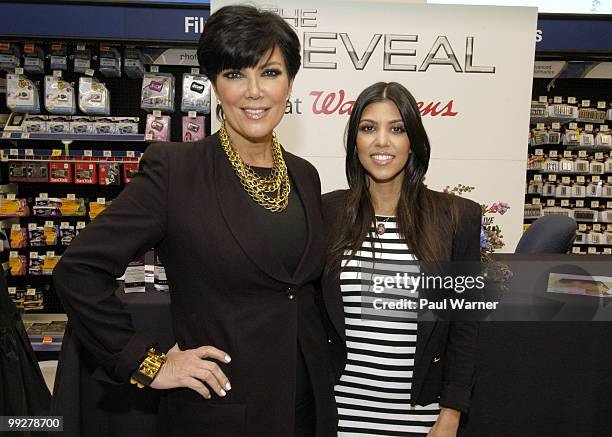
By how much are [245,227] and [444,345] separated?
859 millimetres

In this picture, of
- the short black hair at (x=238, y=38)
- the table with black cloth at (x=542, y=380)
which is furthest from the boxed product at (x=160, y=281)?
the short black hair at (x=238, y=38)

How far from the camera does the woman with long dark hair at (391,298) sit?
1646 millimetres

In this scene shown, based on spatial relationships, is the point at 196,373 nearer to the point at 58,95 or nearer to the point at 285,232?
the point at 285,232

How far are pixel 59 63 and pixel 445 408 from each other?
4958mm

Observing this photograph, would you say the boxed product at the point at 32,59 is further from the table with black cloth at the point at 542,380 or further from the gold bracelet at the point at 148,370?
the gold bracelet at the point at 148,370

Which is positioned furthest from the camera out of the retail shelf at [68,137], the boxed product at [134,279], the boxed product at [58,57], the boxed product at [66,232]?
the boxed product at [66,232]

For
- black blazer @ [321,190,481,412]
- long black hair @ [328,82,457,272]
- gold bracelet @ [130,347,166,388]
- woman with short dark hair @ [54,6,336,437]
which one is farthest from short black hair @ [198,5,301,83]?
gold bracelet @ [130,347,166,388]

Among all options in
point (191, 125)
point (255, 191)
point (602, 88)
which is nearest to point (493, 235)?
point (255, 191)

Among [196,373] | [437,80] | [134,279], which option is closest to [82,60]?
[437,80]

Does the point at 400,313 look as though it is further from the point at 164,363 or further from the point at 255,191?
the point at 164,363

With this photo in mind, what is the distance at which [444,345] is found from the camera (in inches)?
67.2

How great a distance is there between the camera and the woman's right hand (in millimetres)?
1244

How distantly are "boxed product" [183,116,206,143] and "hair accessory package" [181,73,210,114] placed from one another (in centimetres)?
11

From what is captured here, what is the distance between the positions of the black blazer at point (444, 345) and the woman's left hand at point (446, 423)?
33mm
